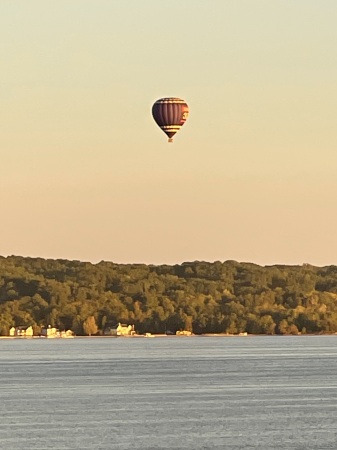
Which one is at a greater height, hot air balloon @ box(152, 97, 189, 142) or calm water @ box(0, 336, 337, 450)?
hot air balloon @ box(152, 97, 189, 142)

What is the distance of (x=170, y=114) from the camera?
150 meters

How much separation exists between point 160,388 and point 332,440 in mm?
49796

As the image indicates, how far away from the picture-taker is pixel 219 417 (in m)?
104

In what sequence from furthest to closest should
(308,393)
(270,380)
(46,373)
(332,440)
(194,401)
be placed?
(46,373)
(270,380)
(308,393)
(194,401)
(332,440)

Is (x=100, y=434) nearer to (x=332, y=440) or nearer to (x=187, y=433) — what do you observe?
(x=187, y=433)

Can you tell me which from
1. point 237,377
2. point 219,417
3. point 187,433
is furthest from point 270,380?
point 187,433

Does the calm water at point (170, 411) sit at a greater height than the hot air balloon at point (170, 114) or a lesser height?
lesser

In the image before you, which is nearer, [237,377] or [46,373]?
[237,377]

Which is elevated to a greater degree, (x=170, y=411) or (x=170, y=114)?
(x=170, y=114)

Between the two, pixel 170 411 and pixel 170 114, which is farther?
pixel 170 114

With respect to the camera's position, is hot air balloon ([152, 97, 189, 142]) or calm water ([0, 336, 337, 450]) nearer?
calm water ([0, 336, 337, 450])

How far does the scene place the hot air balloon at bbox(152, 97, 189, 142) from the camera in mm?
149125

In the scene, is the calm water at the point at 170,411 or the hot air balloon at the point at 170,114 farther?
the hot air balloon at the point at 170,114

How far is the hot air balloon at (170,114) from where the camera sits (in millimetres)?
149125
